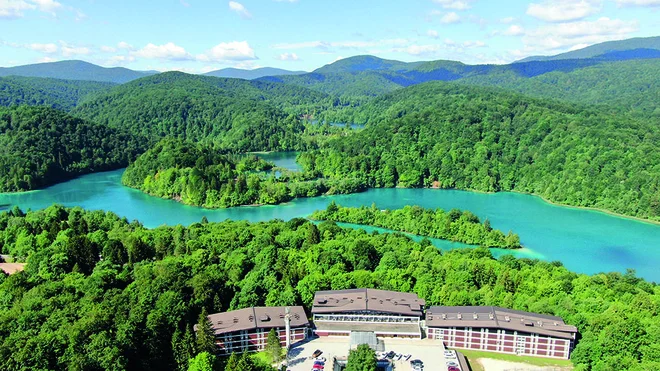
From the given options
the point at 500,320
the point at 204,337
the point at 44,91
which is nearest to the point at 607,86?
the point at 500,320

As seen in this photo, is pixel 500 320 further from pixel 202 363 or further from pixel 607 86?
pixel 607 86

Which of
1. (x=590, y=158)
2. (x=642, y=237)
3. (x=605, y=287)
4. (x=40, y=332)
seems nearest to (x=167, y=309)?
(x=40, y=332)

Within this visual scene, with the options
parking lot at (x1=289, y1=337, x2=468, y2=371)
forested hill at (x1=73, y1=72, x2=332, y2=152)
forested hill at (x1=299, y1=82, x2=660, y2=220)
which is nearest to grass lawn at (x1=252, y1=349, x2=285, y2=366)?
parking lot at (x1=289, y1=337, x2=468, y2=371)

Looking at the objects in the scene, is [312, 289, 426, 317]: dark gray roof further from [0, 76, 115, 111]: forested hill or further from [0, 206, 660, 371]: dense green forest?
[0, 76, 115, 111]: forested hill

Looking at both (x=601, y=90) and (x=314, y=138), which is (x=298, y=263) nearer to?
(x=314, y=138)

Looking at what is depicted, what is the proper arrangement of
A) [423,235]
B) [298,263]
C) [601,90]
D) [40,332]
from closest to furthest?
[40,332] → [298,263] → [423,235] → [601,90]

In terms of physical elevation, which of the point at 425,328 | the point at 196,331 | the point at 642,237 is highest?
the point at 196,331
